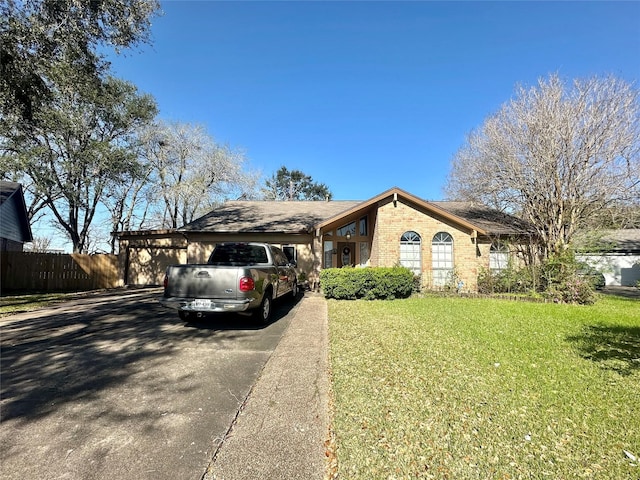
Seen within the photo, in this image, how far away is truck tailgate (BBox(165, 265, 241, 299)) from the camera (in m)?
6.45

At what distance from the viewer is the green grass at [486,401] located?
262 cm

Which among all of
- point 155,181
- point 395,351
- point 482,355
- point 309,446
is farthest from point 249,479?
point 155,181

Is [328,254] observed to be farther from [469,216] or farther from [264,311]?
[264,311]

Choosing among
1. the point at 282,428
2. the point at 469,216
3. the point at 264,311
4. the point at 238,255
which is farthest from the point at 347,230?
the point at 282,428

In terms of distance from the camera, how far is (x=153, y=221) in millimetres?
28609

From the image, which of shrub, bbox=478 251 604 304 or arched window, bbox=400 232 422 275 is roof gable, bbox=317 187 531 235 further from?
shrub, bbox=478 251 604 304

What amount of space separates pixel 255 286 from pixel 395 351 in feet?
10.3

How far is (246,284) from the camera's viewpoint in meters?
6.48

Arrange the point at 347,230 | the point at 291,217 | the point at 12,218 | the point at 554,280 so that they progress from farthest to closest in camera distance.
A: the point at 12,218, the point at 291,217, the point at 347,230, the point at 554,280

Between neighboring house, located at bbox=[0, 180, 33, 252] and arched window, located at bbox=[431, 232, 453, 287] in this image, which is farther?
neighboring house, located at bbox=[0, 180, 33, 252]

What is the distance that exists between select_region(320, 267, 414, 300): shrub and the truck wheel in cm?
410

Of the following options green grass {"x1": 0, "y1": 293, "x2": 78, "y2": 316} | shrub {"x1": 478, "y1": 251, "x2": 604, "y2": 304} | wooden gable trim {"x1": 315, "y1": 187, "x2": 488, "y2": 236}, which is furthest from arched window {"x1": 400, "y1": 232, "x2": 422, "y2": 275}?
green grass {"x1": 0, "y1": 293, "x2": 78, "y2": 316}

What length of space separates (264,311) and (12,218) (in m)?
21.5

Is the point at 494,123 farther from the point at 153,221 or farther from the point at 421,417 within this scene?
the point at 153,221
